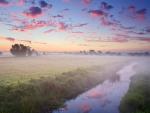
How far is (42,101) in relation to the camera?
75.7 ft

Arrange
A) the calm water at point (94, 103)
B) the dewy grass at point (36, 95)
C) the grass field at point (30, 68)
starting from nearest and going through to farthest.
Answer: the dewy grass at point (36, 95) < the calm water at point (94, 103) < the grass field at point (30, 68)

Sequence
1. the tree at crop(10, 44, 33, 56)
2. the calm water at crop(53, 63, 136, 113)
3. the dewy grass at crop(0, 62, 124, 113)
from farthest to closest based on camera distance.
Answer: the tree at crop(10, 44, 33, 56)
the calm water at crop(53, 63, 136, 113)
the dewy grass at crop(0, 62, 124, 113)

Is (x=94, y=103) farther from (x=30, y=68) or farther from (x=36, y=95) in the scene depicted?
(x=30, y=68)

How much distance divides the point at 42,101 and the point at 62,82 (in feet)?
25.4

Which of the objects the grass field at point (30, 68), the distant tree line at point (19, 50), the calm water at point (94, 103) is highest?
the distant tree line at point (19, 50)

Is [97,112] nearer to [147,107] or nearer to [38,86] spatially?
[147,107]

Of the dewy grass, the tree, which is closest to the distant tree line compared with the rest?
the tree

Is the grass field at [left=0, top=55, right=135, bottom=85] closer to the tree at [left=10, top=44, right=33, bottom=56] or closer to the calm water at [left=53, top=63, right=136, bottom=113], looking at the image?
the calm water at [left=53, top=63, right=136, bottom=113]

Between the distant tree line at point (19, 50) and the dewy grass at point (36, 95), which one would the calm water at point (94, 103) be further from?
the distant tree line at point (19, 50)

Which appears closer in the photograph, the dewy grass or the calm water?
the dewy grass

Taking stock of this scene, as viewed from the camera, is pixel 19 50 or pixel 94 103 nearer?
pixel 94 103

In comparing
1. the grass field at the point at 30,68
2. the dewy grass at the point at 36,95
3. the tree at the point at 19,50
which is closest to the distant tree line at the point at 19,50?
the tree at the point at 19,50

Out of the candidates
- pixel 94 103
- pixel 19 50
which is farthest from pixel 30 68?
pixel 19 50

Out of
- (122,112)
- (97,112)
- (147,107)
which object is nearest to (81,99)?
(97,112)
